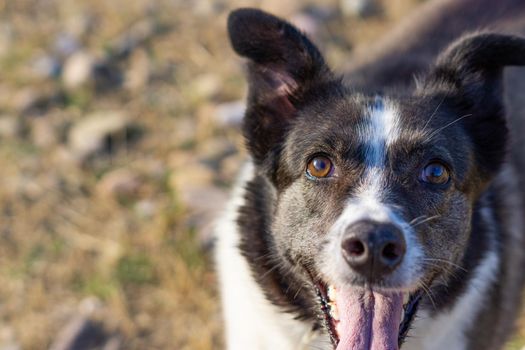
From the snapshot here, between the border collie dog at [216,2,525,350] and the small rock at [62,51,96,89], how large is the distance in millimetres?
2633

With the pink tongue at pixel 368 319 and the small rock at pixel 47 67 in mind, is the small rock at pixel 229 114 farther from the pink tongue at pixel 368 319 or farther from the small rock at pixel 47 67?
the pink tongue at pixel 368 319

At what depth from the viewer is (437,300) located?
2.98m

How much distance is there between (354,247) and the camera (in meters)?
2.46

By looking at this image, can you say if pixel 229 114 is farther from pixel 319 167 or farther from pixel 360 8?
pixel 319 167

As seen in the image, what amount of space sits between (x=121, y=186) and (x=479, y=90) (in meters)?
2.58

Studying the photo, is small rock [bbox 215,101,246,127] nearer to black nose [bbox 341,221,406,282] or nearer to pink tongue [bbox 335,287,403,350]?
pink tongue [bbox 335,287,403,350]

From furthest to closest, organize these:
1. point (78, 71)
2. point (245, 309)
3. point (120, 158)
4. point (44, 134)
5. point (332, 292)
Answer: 1. point (78, 71)
2. point (44, 134)
3. point (120, 158)
4. point (245, 309)
5. point (332, 292)

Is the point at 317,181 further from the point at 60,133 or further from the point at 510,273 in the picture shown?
the point at 60,133

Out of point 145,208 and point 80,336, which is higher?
point 145,208

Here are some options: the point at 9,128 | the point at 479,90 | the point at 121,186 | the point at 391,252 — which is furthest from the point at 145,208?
the point at 391,252

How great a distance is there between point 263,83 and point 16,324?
82.1 inches

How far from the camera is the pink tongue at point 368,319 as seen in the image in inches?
104

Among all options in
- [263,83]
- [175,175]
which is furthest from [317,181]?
[175,175]

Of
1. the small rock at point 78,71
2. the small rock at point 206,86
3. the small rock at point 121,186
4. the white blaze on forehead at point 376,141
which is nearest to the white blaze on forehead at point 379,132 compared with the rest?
the white blaze on forehead at point 376,141
